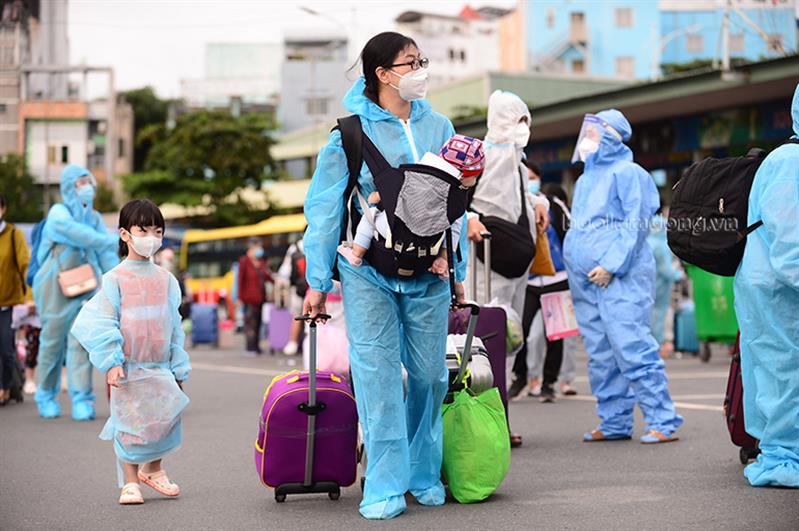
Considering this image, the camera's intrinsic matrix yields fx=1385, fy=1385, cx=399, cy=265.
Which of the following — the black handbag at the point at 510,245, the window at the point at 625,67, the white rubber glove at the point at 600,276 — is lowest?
the white rubber glove at the point at 600,276

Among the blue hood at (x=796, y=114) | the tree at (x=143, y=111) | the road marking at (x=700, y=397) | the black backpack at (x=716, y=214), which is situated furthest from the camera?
the tree at (x=143, y=111)

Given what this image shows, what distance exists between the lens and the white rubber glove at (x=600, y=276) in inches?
344

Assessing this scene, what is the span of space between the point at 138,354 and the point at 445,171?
1.98 metres

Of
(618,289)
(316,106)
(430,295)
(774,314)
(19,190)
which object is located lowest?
(19,190)

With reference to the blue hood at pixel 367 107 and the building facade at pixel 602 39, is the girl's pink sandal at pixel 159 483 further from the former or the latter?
the building facade at pixel 602 39

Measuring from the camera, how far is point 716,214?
688cm

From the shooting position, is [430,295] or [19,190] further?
[19,190]

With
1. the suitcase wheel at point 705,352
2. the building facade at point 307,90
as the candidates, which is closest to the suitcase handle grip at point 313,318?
the suitcase wheel at point 705,352

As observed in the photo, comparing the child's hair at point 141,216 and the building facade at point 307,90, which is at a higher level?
the building facade at point 307,90

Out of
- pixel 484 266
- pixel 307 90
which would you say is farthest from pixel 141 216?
pixel 307 90

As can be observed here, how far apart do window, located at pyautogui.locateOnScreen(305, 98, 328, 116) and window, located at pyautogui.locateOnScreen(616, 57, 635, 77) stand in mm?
23074

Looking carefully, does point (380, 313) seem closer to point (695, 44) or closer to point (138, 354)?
point (138, 354)

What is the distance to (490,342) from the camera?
822cm

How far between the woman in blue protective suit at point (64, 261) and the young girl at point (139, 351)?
463cm
